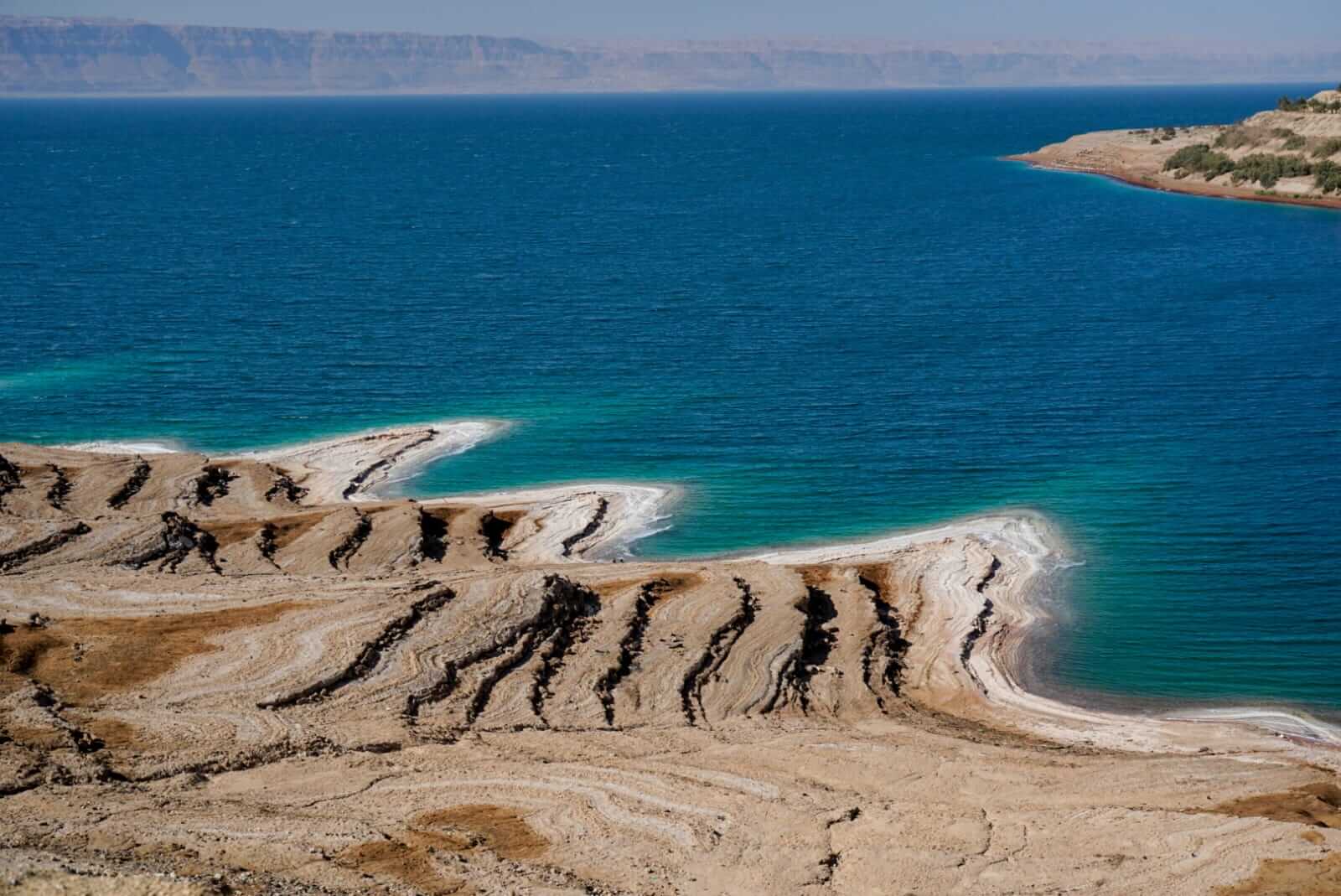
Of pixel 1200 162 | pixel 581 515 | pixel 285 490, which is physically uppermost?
pixel 1200 162

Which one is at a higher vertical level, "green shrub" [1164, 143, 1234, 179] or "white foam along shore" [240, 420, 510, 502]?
"green shrub" [1164, 143, 1234, 179]

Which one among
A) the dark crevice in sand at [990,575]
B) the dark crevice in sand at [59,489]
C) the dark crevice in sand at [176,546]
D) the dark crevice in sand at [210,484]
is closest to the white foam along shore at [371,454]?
the dark crevice in sand at [210,484]

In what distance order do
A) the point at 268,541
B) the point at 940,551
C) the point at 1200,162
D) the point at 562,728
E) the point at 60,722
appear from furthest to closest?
1. the point at 1200,162
2. the point at 940,551
3. the point at 268,541
4. the point at 562,728
5. the point at 60,722

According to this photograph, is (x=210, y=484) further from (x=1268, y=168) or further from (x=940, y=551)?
(x=1268, y=168)

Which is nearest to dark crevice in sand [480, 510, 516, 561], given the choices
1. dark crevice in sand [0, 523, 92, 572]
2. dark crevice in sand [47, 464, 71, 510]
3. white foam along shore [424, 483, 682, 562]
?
white foam along shore [424, 483, 682, 562]

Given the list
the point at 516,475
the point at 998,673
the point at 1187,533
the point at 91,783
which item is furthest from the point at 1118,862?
the point at 516,475

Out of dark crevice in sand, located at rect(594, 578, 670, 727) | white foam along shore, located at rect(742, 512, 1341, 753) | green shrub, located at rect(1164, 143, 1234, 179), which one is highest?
green shrub, located at rect(1164, 143, 1234, 179)

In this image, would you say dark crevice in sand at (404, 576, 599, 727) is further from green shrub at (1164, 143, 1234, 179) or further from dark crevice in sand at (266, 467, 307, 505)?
green shrub at (1164, 143, 1234, 179)

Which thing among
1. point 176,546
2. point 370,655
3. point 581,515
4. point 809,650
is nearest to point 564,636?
point 370,655

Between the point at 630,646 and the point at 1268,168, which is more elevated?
the point at 1268,168
